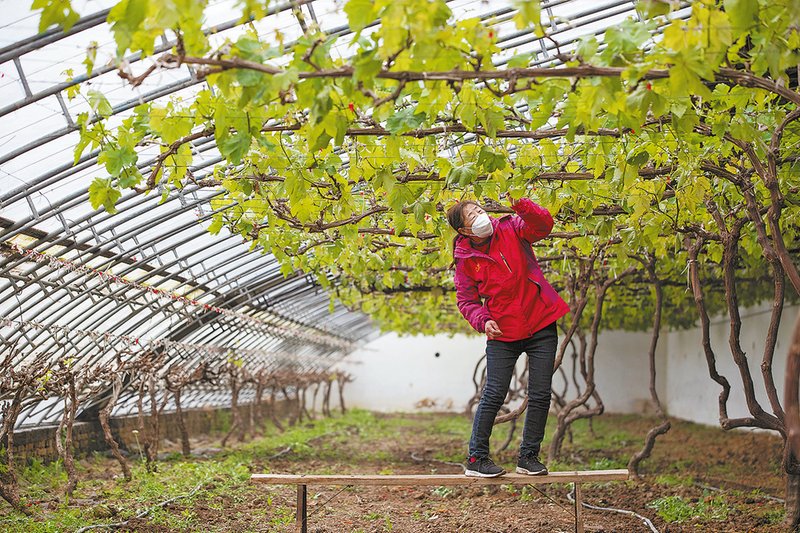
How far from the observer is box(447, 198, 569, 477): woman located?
3115 millimetres

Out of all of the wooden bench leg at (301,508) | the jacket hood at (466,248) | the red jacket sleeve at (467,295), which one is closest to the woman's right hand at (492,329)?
the red jacket sleeve at (467,295)

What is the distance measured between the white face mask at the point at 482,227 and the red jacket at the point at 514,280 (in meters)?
0.12

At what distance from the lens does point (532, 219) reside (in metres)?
3.07

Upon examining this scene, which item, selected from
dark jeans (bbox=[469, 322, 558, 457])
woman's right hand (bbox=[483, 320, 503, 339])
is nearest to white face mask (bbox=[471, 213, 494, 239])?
woman's right hand (bbox=[483, 320, 503, 339])

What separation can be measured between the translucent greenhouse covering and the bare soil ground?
202 centimetres

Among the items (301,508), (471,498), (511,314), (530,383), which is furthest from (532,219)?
(471,498)

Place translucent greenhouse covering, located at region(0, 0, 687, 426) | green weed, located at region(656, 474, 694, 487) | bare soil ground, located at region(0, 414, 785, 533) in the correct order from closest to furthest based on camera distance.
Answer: translucent greenhouse covering, located at region(0, 0, 687, 426) < bare soil ground, located at region(0, 414, 785, 533) < green weed, located at region(656, 474, 694, 487)

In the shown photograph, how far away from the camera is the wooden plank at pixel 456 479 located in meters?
3.13

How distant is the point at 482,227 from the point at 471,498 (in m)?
3.50

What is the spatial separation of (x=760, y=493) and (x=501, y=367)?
4.31m

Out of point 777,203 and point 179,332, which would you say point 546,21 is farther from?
point 179,332

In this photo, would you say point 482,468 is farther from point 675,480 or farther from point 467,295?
point 675,480

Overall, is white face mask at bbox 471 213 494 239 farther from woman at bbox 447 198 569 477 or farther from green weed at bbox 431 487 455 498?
green weed at bbox 431 487 455 498

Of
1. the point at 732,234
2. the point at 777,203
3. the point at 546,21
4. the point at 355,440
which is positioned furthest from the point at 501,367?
the point at 355,440
